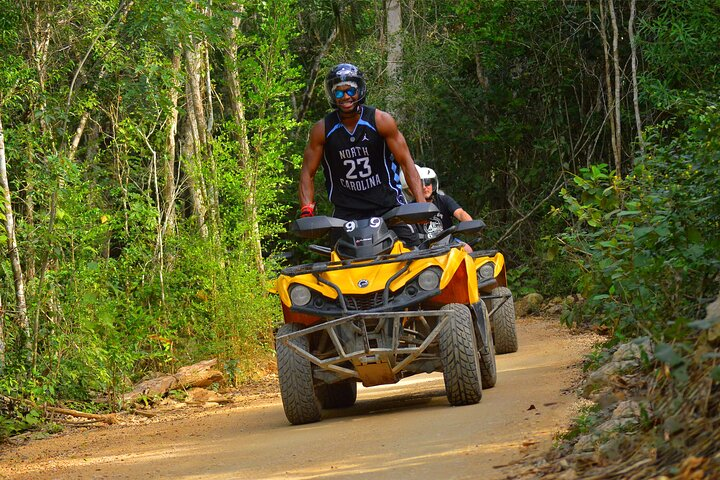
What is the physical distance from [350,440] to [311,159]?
2812mm

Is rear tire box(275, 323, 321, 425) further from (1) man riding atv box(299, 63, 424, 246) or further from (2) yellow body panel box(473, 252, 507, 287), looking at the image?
(2) yellow body panel box(473, 252, 507, 287)

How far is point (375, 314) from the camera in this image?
327 inches

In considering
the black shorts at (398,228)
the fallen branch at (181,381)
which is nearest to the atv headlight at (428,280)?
the black shorts at (398,228)

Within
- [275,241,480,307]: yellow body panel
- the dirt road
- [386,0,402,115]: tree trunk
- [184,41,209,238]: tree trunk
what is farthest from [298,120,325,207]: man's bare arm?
[386,0,402,115]: tree trunk

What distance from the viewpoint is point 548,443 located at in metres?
6.35

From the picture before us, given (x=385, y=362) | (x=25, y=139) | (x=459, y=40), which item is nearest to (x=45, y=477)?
(x=385, y=362)

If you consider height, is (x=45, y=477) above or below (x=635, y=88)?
below

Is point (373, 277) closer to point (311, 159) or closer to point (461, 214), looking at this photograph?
point (311, 159)

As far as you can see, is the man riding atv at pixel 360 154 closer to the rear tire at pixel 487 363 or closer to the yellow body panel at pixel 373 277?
the yellow body panel at pixel 373 277

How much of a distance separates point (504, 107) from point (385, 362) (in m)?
16.9

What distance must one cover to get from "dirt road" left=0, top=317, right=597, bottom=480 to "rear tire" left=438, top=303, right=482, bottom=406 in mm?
162

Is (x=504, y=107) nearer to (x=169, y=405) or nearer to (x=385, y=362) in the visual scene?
(x=169, y=405)

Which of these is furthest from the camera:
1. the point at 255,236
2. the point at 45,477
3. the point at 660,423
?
the point at 255,236

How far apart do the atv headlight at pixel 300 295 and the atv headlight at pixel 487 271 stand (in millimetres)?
4716
